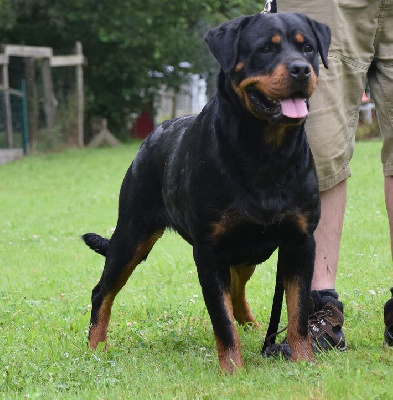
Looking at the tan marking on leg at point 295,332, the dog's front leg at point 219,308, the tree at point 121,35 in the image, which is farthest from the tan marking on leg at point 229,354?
the tree at point 121,35

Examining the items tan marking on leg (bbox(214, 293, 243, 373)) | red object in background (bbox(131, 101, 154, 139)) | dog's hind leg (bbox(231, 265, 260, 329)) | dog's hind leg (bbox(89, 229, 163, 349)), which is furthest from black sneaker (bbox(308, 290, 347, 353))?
red object in background (bbox(131, 101, 154, 139))

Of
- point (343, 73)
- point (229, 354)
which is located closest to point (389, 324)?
point (229, 354)

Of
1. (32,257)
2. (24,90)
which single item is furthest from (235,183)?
(24,90)

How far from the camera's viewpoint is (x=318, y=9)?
4.64 m

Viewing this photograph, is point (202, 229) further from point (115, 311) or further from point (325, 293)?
point (115, 311)

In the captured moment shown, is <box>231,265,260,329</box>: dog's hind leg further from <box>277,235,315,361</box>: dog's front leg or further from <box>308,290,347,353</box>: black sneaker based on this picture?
<box>277,235,315,361</box>: dog's front leg

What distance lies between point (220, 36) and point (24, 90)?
19482mm

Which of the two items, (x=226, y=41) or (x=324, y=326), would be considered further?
(x=324, y=326)

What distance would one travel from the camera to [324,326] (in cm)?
462

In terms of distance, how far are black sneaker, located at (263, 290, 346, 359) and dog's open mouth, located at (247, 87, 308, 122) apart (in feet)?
3.92

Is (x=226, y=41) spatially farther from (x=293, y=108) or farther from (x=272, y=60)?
(x=293, y=108)

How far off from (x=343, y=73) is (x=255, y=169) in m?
0.96

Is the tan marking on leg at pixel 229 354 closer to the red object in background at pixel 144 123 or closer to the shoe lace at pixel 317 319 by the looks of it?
the shoe lace at pixel 317 319

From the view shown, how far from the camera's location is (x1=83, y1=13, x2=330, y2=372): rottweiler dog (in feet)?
13.1
